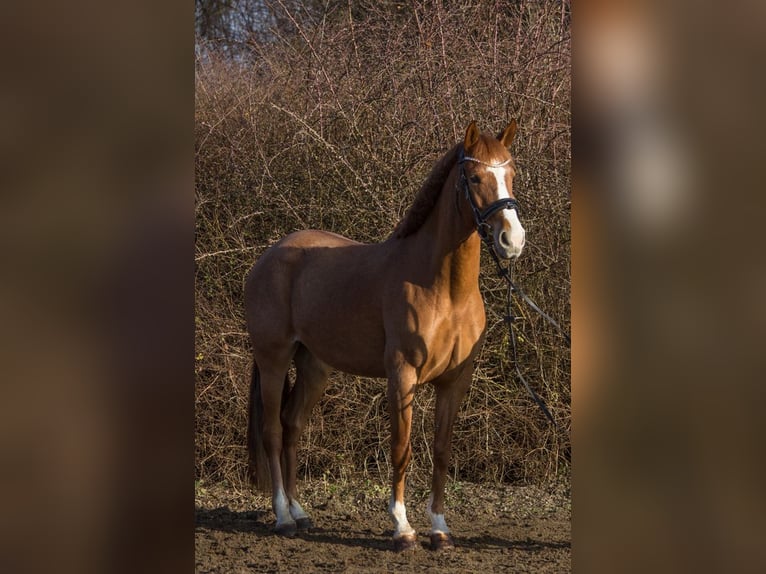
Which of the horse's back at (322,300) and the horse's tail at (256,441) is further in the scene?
the horse's tail at (256,441)

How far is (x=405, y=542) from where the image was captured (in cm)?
397

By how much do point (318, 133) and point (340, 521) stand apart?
8.06 feet

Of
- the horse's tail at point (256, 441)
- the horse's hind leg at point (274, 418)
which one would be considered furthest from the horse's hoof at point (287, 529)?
the horse's tail at point (256, 441)

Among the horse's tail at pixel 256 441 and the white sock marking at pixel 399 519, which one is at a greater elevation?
the horse's tail at pixel 256 441

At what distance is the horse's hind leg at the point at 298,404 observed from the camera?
15.2 feet

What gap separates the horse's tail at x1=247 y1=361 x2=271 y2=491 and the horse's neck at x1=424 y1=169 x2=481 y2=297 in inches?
54.2

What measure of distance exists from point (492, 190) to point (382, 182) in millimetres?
2192

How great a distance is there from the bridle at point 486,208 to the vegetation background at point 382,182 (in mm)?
1733

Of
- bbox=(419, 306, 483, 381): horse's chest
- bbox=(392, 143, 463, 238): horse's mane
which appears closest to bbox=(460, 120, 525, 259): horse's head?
bbox=(392, 143, 463, 238): horse's mane

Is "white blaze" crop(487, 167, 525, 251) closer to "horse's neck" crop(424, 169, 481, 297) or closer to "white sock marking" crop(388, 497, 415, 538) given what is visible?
"horse's neck" crop(424, 169, 481, 297)

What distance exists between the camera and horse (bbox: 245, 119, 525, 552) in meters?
3.62
